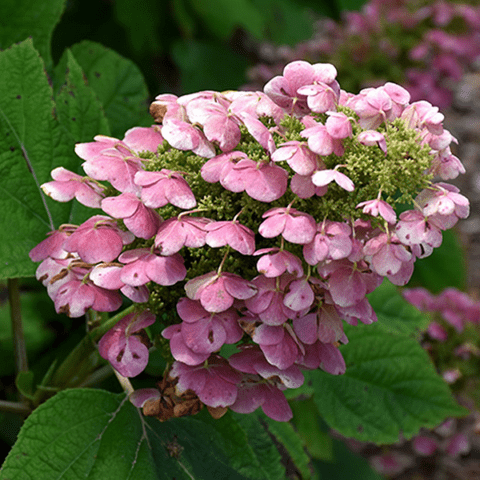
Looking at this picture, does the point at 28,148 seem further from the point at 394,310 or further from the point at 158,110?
the point at 394,310

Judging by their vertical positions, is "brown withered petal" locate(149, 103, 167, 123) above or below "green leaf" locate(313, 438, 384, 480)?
above

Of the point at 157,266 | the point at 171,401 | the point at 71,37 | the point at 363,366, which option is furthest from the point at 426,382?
the point at 71,37

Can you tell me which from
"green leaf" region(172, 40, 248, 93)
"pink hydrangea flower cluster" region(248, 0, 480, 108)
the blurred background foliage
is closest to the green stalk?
the blurred background foliage

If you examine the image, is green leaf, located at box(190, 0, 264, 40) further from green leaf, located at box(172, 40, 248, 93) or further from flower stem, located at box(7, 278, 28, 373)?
flower stem, located at box(7, 278, 28, 373)

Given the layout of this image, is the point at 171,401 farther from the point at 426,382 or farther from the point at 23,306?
the point at 23,306

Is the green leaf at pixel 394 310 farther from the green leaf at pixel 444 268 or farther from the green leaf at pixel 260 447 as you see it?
the green leaf at pixel 444 268
